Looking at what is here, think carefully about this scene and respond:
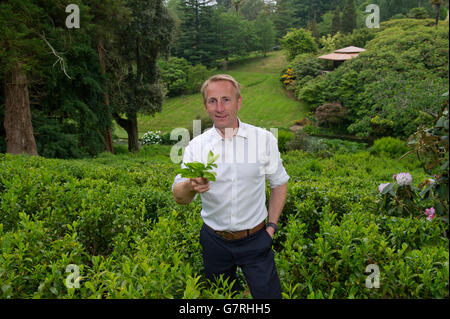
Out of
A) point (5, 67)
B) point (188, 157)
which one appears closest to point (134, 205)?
point (188, 157)

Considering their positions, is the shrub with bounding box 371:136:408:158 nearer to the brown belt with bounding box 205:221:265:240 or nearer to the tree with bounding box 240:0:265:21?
the brown belt with bounding box 205:221:265:240

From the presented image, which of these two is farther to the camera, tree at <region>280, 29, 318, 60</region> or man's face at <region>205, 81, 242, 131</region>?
tree at <region>280, 29, 318, 60</region>

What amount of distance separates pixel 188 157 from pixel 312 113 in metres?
28.1

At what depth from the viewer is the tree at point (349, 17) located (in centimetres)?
4412

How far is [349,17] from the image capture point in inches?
1758

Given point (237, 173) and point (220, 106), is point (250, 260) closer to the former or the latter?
point (237, 173)

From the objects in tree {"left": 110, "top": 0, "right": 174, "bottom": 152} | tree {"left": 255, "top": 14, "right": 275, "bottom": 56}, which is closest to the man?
tree {"left": 110, "top": 0, "right": 174, "bottom": 152}

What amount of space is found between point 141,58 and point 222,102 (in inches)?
646

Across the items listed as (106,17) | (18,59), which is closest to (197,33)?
(106,17)

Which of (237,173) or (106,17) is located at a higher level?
(106,17)

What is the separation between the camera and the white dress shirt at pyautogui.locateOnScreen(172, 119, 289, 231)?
211 cm

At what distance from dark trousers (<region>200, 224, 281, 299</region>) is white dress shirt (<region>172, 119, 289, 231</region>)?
0.31 feet

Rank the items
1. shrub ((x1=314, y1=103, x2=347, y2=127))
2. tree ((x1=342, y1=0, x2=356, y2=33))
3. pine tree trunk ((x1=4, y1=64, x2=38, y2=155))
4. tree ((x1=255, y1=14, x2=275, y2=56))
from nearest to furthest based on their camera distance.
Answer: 1. pine tree trunk ((x1=4, y1=64, x2=38, y2=155))
2. shrub ((x1=314, y1=103, x2=347, y2=127))
3. tree ((x1=342, y1=0, x2=356, y2=33))
4. tree ((x1=255, y1=14, x2=275, y2=56))

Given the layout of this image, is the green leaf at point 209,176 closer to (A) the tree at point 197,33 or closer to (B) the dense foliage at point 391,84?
(B) the dense foliage at point 391,84
